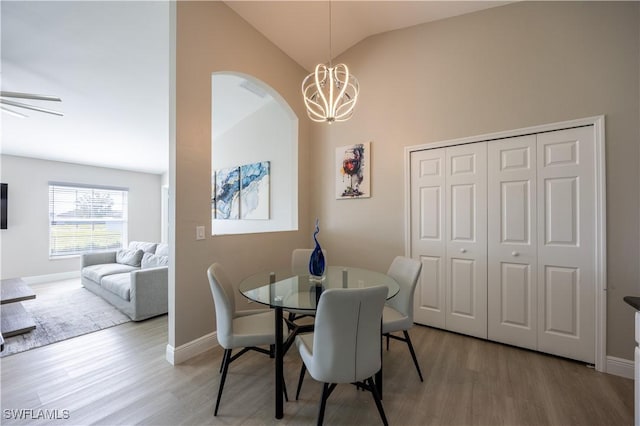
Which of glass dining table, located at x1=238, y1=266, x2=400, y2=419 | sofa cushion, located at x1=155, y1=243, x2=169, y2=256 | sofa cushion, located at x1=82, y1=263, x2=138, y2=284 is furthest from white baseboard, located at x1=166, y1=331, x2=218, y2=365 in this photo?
sofa cushion, located at x1=82, y1=263, x2=138, y2=284

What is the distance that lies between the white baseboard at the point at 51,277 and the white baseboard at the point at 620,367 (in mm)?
8042

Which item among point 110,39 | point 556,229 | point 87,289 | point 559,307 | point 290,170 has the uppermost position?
point 110,39

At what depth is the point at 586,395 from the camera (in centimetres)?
180

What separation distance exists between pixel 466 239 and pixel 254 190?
312 cm

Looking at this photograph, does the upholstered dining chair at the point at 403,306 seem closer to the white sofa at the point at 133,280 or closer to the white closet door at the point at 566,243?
the white closet door at the point at 566,243

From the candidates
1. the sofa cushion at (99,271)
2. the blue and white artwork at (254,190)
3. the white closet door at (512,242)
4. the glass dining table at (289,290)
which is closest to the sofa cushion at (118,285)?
the sofa cushion at (99,271)

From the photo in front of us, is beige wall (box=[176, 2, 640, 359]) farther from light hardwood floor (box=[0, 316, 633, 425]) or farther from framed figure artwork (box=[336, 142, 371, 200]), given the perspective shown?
light hardwood floor (box=[0, 316, 633, 425])

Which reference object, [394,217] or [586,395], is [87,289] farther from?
[586,395]

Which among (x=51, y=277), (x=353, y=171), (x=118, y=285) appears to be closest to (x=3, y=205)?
(x=51, y=277)

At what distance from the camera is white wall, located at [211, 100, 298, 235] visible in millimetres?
3602

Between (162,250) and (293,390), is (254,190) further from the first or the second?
(293,390)

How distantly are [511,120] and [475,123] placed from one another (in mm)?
293

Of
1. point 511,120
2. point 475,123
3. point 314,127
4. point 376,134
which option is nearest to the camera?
point 511,120

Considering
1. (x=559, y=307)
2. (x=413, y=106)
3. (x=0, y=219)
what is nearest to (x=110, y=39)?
(x=413, y=106)
